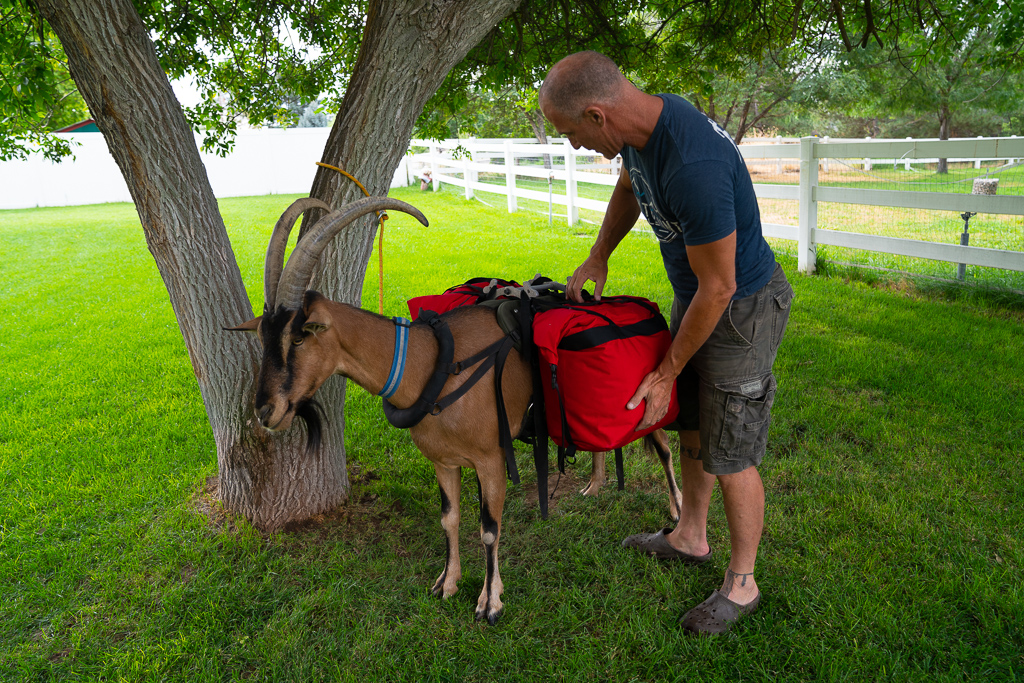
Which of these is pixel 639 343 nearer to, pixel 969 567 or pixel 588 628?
pixel 588 628

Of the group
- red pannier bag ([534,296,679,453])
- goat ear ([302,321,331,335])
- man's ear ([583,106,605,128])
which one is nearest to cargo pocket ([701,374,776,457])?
red pannier bag ([534,296,679,453])

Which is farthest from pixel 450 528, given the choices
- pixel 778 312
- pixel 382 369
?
pixel 778 312

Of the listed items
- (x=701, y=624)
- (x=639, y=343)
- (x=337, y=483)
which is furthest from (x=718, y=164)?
(x=337, y=483)

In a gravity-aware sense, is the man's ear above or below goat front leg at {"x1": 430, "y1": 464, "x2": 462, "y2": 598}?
above

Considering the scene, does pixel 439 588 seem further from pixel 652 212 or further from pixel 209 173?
pixel 209 173

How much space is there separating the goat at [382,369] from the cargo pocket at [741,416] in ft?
2.74

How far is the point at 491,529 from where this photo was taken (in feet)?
9.65

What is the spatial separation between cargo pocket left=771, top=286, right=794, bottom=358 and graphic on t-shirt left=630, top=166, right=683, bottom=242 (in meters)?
0.48

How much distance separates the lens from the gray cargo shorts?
8.46ft

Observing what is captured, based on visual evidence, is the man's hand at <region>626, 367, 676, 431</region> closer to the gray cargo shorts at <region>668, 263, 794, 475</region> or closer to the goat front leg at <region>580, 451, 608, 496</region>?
the gray cargo shorts at <region>668, 263, 794, 475</region>

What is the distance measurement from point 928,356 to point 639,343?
4238mm

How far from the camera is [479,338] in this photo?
112 inches

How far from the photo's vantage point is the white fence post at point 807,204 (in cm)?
849

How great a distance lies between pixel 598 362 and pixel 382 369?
2.83 feet
